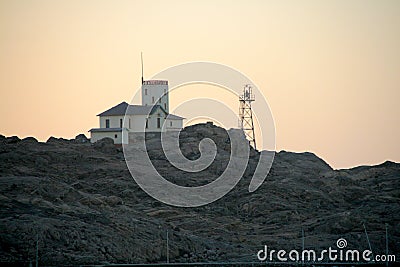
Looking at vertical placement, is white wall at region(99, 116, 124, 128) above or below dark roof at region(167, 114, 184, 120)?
below

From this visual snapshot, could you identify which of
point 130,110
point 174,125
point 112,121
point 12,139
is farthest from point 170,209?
point 174,125

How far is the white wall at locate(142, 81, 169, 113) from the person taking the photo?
90.2 meters

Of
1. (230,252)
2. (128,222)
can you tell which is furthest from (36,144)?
(230,252)

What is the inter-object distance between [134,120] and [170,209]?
24954 mm

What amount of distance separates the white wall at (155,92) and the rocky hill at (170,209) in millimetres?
4739

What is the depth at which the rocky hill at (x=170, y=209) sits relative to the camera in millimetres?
45625

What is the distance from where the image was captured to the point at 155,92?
90.5 meters

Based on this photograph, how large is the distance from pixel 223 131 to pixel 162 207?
2795cm

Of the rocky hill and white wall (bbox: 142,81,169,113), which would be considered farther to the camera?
white wall (bbox: 142,81,169,113)

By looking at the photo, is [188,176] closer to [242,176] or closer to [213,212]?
[242,176]

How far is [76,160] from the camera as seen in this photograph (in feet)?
250

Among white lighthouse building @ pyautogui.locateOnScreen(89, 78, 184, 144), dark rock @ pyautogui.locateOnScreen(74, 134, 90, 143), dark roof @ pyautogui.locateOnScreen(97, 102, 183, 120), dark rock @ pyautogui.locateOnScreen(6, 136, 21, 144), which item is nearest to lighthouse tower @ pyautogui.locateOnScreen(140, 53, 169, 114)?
white lighthouse building @ pyautogui.locateOnScreen(89, 78, 184, 144)

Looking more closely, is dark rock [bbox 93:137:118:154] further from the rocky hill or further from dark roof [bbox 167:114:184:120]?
dark roof [bbox 167:114:184:120]

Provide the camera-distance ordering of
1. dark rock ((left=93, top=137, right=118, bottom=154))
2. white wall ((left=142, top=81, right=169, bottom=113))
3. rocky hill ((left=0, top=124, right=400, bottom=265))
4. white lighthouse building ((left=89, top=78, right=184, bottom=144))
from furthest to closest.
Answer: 1. white wall ((left=142, top=81, right=169, bottom=113))
2. white lighthouse building ((left=89, top=78, right=184, bottom=144))
3. dark rock ((left=93, top=137, right=118, bottom=154))
4. rocky hill ((left=0, top=124, right=400, bottom=265))
